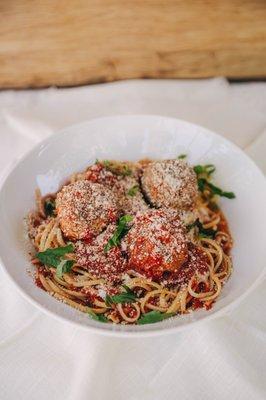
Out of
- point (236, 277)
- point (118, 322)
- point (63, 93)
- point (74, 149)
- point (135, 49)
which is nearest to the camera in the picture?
point (118, 322)

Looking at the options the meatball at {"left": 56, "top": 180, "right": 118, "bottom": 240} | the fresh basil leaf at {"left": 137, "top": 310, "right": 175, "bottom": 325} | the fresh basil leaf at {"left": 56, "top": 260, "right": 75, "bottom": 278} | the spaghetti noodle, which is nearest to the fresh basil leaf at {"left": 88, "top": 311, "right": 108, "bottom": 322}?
the spaghetti noodle

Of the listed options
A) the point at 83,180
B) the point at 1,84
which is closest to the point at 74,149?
the point at 83,180

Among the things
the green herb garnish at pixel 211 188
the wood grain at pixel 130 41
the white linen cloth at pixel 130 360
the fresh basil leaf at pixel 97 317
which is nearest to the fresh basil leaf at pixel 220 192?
the green herb garnish at pixel 211 188

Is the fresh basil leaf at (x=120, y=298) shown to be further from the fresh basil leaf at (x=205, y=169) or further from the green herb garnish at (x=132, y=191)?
the fresh basil leaf at (x=205, y=169)

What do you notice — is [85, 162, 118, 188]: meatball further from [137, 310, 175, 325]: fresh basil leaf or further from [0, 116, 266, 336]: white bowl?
[137, 310, 175, 325]: fresh basil leaf

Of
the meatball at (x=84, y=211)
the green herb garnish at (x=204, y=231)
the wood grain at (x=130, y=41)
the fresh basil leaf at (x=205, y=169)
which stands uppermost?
the wood grain at (x=130, y=41)

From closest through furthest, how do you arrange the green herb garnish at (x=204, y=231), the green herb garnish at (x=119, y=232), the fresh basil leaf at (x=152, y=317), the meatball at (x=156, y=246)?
the fresh basil leaf at (x=152, y=317)
the meatball at (x=156, y=246)
the green herb garnish at (x=119, y=232)
the green herb garnish at (x=204, y=231)

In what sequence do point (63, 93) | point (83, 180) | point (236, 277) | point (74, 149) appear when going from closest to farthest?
point (236, 277) → point (83, 180) → point (74, 149) → point (63, 93)

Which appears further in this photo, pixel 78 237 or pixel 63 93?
pixel 63 93

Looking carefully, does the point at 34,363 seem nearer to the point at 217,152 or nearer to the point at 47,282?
the point at 47,282
